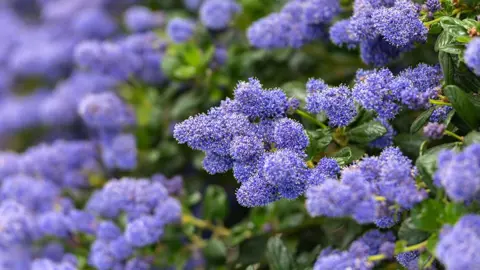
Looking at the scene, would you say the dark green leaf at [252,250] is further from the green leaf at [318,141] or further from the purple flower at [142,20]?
the purple flower at [142,20]

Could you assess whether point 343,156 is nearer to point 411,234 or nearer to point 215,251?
point 411,234

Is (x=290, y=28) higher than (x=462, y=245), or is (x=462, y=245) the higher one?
(x=290, y=28)

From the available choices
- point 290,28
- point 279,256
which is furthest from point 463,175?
Result: point 290,28

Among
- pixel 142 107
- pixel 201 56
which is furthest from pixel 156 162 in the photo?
pixel 201 56

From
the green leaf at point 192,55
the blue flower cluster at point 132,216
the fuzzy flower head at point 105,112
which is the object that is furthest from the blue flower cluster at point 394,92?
the fuzzy flower head at point 105,112

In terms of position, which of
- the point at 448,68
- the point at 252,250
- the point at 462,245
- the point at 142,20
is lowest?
the point at 252,250

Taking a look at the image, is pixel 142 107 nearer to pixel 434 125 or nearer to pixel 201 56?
pixel 201 56
